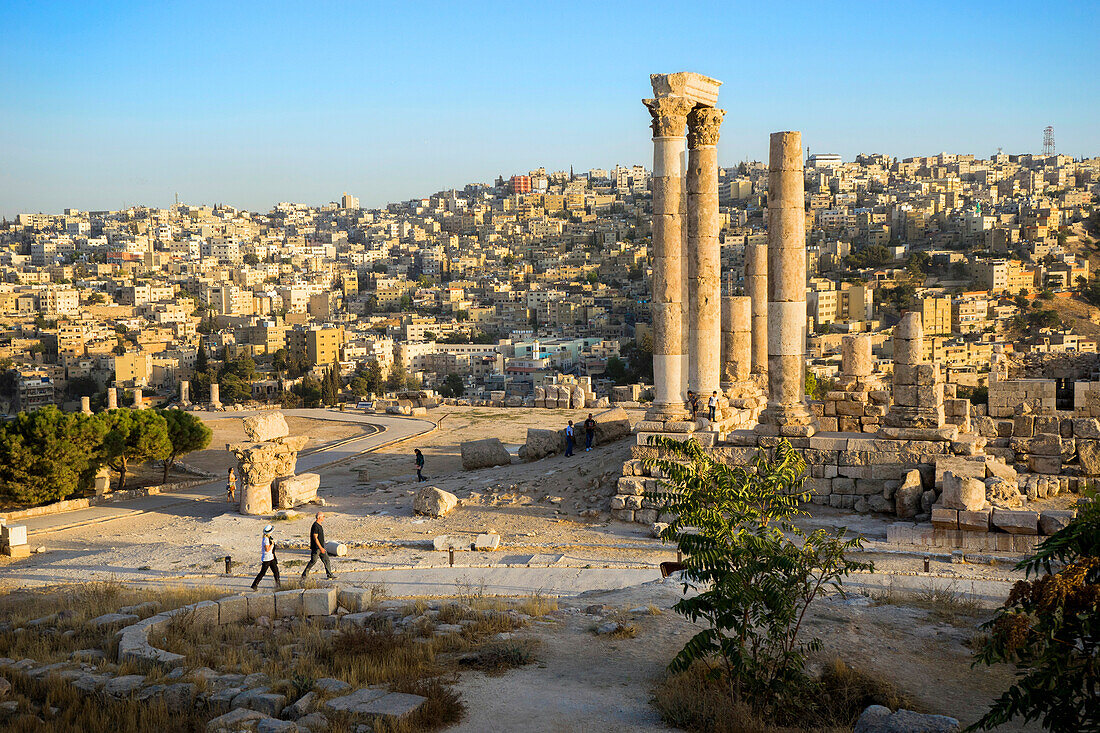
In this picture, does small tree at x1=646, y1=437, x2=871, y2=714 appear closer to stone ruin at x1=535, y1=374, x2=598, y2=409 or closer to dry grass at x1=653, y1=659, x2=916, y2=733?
dry grass at x1=653, y1=659, x2=916, y2=733

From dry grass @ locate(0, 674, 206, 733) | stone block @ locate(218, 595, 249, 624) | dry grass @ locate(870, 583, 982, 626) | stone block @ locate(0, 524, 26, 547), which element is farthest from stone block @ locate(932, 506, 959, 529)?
stone block @ locate(0, 524, 26, 547)

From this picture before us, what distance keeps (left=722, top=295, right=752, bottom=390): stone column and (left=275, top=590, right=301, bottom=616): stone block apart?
44.8 ft

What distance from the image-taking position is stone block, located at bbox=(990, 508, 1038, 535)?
1534cm

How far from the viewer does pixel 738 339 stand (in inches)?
939

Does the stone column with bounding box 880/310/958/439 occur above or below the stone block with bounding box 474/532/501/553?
above

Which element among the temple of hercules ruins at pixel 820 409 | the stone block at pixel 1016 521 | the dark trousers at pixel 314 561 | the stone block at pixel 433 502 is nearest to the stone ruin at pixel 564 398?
the temple of hercules ruins at pixel 820 409

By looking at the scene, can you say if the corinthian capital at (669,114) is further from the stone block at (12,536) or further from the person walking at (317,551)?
the stone block at (12,536)

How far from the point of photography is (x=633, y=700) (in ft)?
28.8

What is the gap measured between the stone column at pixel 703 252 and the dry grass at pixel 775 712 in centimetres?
1247

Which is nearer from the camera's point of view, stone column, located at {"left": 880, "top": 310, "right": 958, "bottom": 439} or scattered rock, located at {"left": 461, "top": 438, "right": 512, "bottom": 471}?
stone column, located at {"left": 880, "top": 310, "right": 958, "bottom": 439}

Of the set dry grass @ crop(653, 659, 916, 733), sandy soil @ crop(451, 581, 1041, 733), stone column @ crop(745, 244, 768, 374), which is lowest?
sandy soil @ crop(451, 581, 1041, 733)

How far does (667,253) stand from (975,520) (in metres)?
7.66

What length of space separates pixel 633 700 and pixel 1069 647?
143 inches

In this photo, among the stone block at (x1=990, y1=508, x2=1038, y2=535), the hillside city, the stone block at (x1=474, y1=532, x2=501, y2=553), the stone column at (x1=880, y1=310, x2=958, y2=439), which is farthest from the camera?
the hillside city
